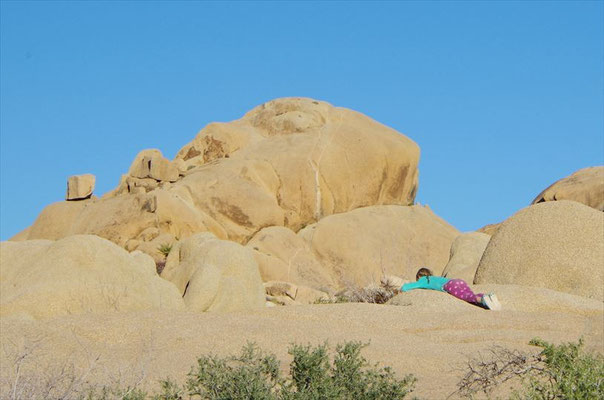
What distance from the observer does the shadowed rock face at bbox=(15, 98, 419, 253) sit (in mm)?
27594

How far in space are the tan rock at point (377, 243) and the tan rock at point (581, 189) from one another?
3787mm

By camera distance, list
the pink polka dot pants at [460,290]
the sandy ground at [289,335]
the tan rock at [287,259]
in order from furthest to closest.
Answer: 1. the tan rock at [287,259]
2. the pink polka dot pants at [460,290]
3. the sandy ground at [289,335]

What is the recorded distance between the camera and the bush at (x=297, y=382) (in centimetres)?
627

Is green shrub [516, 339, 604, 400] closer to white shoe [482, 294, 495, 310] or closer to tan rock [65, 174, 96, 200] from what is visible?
white shoe [482, 294, 495, 310]

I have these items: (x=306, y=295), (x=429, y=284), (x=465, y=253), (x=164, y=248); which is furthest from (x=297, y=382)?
(x=164, y=248)

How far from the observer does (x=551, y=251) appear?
1434 centimetres

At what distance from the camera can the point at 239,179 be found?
2980 cm

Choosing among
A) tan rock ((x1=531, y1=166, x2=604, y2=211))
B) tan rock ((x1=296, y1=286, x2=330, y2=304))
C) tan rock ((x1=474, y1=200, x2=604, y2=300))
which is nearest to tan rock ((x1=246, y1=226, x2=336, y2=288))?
tan rock ((x1=296, y1=286, x2=330, y2=304))

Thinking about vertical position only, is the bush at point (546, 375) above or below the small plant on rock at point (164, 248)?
below

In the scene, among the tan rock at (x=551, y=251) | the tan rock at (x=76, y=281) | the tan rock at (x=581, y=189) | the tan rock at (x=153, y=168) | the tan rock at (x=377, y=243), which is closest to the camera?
the tan rock at (x=76, y=281)

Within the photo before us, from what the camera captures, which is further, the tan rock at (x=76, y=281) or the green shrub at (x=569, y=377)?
the tan rock at (x=76, y=281)

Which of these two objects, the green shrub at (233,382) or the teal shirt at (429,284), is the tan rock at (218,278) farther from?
the green shrub at (233,382)

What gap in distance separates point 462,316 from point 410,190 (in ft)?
76.0

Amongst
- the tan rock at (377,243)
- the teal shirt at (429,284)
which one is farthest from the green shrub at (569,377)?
the tan rock at (377,243)
